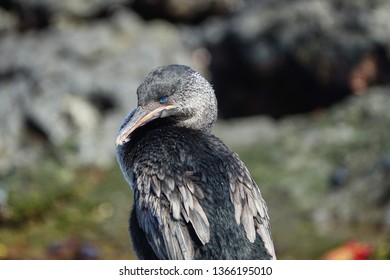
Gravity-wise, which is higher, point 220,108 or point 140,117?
point 220,108

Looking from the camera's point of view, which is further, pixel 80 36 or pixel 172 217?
pixel 80 36

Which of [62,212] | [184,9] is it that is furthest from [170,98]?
[184,9]

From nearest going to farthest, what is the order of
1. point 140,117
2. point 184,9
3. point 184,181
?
point 184,181
point 140,117
point 184,9

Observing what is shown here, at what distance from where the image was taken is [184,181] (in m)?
7.04

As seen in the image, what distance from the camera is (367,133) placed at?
15359 mm

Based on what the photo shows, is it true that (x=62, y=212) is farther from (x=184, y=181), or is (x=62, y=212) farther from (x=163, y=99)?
(x=184, y=181)

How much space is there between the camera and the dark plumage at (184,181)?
22.6 feet

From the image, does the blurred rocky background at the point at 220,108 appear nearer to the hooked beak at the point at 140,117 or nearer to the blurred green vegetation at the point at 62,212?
the blurred green vegetation at the point at 62,212

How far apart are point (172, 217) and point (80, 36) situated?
10955mm

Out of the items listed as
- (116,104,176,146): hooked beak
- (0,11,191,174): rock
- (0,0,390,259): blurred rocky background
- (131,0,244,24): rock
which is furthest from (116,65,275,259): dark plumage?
(131,0,244,24): rock

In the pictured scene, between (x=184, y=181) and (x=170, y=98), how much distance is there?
77cm

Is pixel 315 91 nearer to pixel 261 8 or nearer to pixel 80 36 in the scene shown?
pixel 261 8

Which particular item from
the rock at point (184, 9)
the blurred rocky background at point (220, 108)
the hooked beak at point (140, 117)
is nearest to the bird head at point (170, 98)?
the hooked beak at point (140, 117)
